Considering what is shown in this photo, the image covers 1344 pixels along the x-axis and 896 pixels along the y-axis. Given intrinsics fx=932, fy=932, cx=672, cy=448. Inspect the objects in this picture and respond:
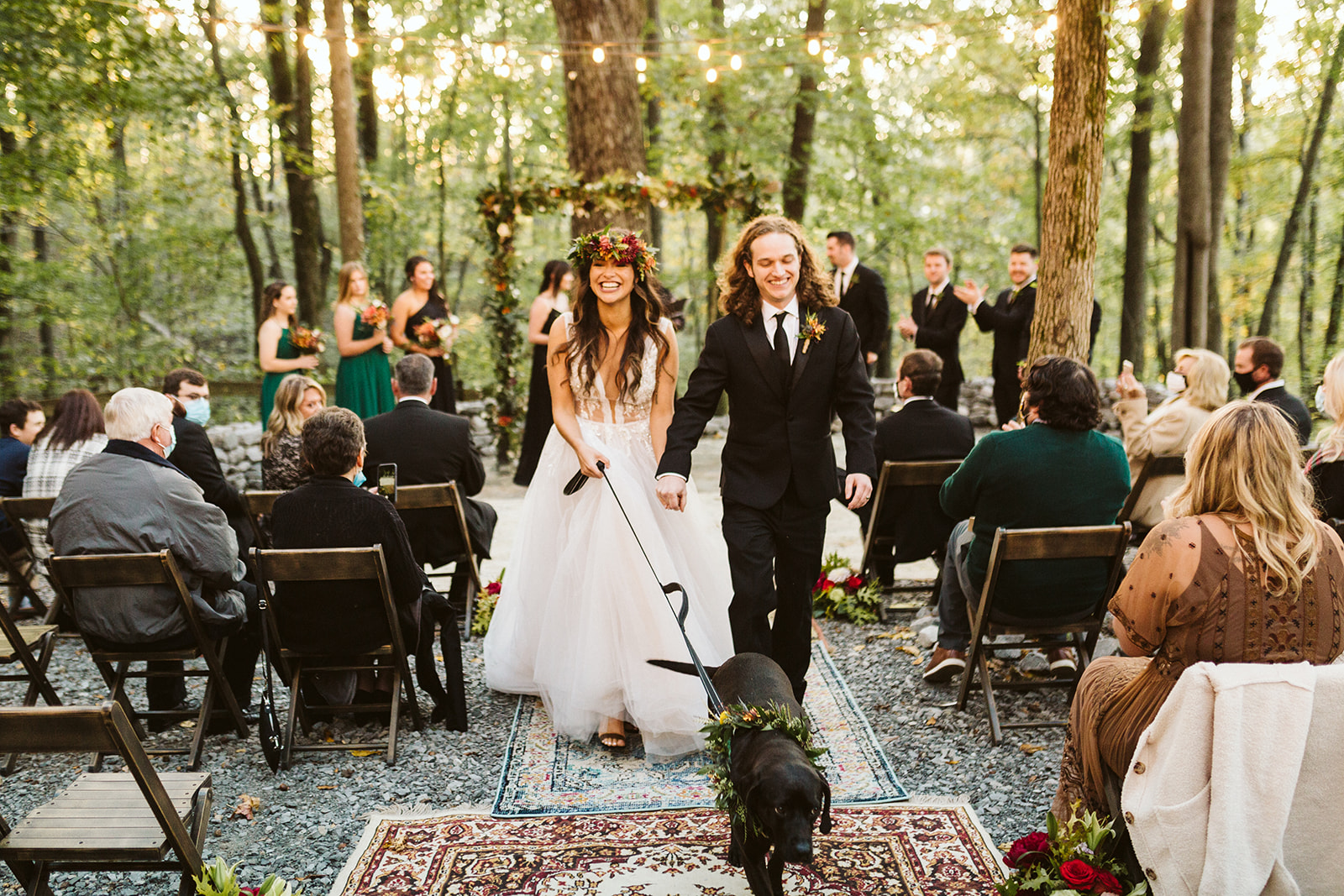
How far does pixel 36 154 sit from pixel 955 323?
34.1 feet

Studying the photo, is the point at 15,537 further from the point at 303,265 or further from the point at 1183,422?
the point at 303,265

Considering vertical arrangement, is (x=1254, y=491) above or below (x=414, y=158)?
below

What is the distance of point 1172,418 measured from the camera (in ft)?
17.5

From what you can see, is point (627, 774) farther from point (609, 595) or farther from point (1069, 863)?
point (1069, 863)

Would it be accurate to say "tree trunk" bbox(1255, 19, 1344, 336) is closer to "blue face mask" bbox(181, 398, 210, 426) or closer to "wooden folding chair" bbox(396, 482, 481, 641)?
"wooden folding chair" bbox(396, 482, 481, 641)

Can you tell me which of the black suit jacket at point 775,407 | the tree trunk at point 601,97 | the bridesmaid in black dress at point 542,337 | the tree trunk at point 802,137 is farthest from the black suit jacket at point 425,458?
the tree trunk at point 802,137

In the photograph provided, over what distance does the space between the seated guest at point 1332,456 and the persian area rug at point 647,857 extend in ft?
8.34

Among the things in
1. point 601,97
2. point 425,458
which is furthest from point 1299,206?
point 425,458

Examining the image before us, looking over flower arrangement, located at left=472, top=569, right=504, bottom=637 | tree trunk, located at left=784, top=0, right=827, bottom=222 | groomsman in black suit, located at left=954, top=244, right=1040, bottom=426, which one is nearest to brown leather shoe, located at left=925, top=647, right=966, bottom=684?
flower arrangement, located at left=472, top=569, right=504, bottom=637

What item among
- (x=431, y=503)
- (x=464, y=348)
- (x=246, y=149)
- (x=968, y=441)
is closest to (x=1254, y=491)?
(x=968, y=441)

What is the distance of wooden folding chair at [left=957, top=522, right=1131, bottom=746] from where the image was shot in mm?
3725

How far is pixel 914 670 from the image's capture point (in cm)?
473

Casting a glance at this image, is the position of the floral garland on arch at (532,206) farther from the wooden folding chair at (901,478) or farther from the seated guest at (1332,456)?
A: the seated guest at (1332,456)

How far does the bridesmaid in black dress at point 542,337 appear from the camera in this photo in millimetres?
8531
